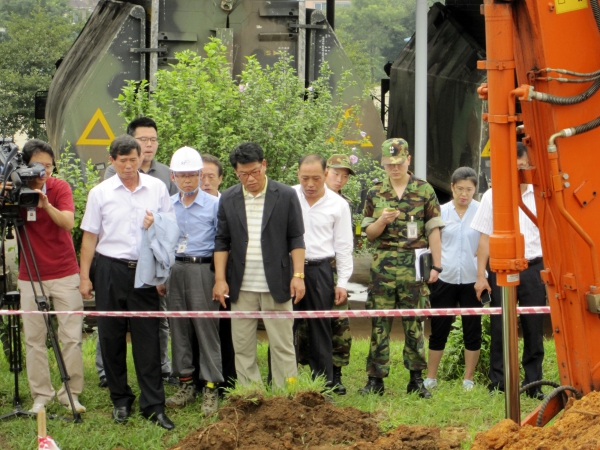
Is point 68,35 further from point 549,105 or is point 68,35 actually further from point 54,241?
point 549,105

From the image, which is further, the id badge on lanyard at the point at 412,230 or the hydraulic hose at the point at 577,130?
the id badge on lanyard at the point at 412,230

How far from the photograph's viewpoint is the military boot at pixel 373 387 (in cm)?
721

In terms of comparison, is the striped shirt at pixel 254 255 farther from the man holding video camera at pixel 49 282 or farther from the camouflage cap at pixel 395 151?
the man holding video camera at pixel 49 282

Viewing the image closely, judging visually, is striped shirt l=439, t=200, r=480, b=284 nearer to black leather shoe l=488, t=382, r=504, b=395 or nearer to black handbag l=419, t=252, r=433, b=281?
black handbag l=419, t=252, r=433, b=281

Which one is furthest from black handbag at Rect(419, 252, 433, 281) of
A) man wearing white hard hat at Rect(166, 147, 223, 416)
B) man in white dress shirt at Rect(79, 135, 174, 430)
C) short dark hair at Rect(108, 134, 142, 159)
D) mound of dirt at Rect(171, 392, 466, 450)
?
short dark hair at Rect(108, 134, 142, 159)

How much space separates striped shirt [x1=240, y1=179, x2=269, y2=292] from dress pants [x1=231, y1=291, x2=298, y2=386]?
6 centimetres

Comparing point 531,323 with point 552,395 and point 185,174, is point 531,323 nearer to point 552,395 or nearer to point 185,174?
point 552,395

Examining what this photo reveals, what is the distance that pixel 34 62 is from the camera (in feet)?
76.9

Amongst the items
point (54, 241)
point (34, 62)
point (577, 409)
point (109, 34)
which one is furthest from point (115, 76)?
point (34, 62)

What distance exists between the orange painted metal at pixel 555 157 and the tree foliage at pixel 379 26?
34.6m

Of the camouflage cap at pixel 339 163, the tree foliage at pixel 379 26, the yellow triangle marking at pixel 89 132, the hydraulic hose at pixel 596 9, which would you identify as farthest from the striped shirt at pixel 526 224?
the tree foliage at pixel 379 26

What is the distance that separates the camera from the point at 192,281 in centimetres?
682

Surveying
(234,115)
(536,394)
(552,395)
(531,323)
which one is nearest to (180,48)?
(234,115)

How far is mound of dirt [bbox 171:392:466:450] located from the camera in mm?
5242
